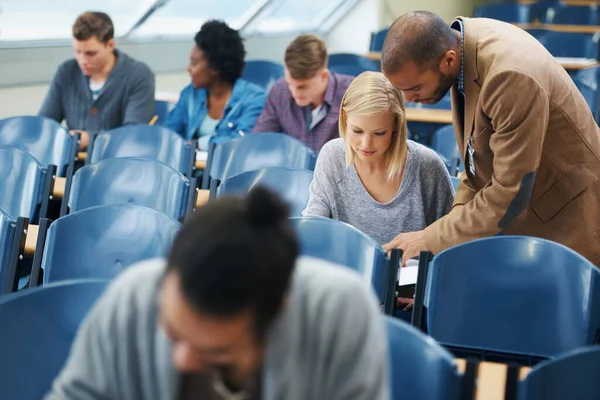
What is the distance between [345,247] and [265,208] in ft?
4.66

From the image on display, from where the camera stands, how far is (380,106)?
9.50 ft

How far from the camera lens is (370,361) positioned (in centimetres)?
134

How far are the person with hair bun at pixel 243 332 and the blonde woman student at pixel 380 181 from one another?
160cm

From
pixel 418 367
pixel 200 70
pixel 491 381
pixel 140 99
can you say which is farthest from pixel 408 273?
pixel 140 99

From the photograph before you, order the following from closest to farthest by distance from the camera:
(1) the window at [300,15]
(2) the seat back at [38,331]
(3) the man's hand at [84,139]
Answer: (2) the seat back at [38,331] → (3) the man's hand at [84,139] → (1) the window at [300,15]

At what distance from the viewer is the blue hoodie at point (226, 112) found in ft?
16.3

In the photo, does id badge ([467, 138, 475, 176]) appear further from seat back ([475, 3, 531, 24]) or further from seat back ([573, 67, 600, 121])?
seat back ([475, 3, 531, 24])

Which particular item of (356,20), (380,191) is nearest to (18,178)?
(380,191)

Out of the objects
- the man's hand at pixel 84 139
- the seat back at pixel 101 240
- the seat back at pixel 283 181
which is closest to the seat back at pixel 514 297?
the seat back at pixel 101 240

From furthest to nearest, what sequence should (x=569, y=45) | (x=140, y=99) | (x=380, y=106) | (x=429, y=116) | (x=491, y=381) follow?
(x=569, y=45)
(x=429, y=116)
(x=140, y=99)
(x=380, y=106)
(x=491, y=381)

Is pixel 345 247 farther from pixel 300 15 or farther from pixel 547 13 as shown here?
pixel 547 13

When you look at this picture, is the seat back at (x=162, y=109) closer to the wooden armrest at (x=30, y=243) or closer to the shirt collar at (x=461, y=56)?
the wooden armrest at (x=30, y=243)

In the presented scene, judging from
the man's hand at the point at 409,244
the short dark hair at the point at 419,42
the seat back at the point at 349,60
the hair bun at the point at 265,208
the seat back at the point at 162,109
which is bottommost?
the man's hand at the point at 409,244

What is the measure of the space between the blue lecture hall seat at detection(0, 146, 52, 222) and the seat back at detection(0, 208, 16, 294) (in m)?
0.80
